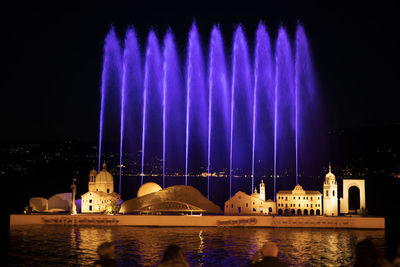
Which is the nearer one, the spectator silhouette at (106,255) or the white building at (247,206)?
the spectator silhouette at (106,255)

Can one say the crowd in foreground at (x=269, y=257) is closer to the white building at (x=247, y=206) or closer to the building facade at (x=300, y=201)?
the white building at (x=247, y=206)

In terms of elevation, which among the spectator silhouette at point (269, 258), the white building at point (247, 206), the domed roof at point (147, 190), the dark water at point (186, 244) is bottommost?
the dark water at point (186, 244)

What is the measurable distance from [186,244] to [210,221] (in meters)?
20.0

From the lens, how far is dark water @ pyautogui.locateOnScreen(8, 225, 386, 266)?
4478cm

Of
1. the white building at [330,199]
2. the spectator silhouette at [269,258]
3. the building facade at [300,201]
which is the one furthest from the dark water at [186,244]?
the spectator silhouette at [269,258]

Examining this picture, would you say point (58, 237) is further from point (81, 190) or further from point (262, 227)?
point (81, 190)

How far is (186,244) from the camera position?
5447 centimetres

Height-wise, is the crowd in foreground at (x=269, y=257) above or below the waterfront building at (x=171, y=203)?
above

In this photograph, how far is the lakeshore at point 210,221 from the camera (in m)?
72.6

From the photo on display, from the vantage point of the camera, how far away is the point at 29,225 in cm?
7600

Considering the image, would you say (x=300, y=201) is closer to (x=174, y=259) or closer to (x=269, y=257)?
(x=269, y=257)

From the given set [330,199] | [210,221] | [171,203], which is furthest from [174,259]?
[330,199]

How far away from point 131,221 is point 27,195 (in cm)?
11016

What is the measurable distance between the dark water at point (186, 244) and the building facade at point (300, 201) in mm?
8836
